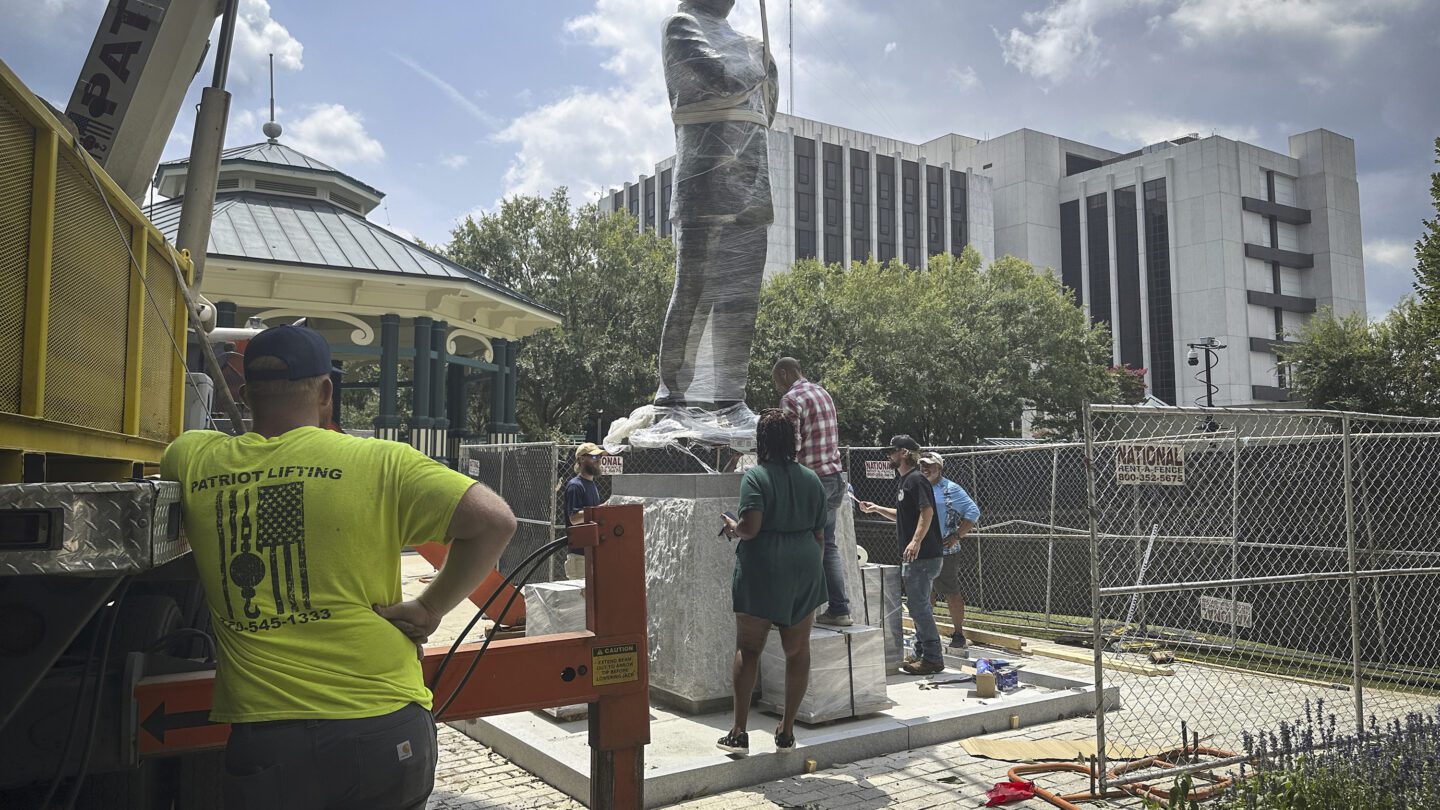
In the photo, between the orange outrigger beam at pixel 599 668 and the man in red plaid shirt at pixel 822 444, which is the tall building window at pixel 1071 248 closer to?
the man in red plaid shirt at pixel 822 444

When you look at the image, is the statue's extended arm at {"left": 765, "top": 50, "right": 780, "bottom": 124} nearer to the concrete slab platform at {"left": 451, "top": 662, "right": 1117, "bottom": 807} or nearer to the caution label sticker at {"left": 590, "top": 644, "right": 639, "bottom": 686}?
the concrete slab platform at {"left": 451, "top": 662, "right": 1117, "bottom": 807}

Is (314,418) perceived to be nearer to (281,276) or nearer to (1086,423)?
(1086,423)

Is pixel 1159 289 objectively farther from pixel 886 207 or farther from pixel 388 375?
pixel 388 375

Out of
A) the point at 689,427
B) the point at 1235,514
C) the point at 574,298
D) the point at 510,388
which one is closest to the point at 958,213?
the point at 574,298

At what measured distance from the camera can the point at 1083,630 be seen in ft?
34.1

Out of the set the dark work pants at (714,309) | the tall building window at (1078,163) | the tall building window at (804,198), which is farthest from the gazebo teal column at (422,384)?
the tall building window at (1078,163)

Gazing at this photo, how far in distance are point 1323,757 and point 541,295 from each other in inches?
1181

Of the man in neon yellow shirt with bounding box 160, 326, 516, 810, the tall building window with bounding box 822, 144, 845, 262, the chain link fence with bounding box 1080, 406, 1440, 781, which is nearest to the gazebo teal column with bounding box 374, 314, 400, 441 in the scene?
the chain link fence with bounding box 1080, 406, 1440, 781

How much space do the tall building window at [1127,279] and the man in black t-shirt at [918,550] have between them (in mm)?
69542

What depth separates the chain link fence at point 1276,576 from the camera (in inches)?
297

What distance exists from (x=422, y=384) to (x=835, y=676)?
14185mm

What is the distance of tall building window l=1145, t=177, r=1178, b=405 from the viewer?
70.4m

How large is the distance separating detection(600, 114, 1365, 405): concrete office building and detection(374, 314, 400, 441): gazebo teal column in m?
45.0

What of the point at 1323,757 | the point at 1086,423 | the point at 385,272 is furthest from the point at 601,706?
the point at 385,272
